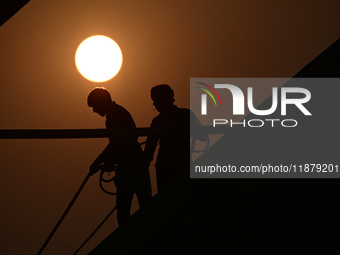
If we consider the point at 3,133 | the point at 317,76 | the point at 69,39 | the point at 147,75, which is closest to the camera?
the point at 317,76

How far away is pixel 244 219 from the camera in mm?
1688

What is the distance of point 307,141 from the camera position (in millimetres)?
1788

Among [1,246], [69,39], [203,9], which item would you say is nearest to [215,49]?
[203,9]

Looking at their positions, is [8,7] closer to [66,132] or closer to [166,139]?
[66,132]

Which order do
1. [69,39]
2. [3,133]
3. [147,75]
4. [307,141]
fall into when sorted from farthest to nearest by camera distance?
[69,39] < [147,75] < [3,133] < [307,141]

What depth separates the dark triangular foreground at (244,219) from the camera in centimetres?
167

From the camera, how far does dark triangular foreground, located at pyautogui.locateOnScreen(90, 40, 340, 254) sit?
5.47 ft

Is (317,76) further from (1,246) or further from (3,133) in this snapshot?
(1,246)

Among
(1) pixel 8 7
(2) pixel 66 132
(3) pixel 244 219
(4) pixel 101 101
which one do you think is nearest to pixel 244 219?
(3) pixel 244 219

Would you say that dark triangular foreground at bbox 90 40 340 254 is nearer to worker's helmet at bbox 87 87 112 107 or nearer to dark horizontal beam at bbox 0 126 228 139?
dark horizontal beam at bbox 0 126 228 139

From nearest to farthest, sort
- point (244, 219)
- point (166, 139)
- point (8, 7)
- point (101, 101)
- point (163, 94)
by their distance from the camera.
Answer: point (244, 219), point (8, 7), point (166, 139), point (163, 94), point (101, 101)

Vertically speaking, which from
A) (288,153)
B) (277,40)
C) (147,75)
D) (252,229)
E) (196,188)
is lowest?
(252,229)

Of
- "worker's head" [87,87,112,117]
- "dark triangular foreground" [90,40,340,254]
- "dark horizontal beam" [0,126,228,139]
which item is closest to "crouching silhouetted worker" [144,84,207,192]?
"worker's head" [87,87,112,117]

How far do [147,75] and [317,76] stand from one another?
9.33 m
